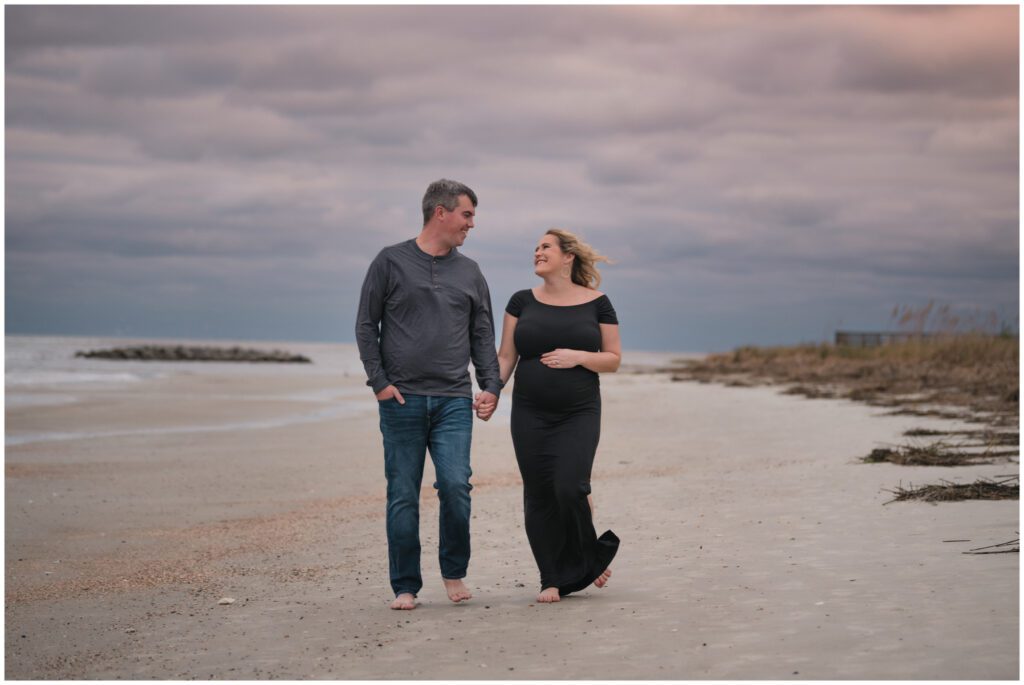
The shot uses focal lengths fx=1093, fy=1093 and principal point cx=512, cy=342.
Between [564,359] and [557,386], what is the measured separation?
15 centimetres

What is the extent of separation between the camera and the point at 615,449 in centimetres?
1452

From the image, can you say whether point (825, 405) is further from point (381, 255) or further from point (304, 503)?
point (381, 255)

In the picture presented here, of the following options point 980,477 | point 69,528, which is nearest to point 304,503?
point 69,528

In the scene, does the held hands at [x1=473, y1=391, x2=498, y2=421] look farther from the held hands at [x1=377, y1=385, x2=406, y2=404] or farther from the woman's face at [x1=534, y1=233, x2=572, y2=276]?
the woman's face at [x1=534, y1=233, x2=572, y2=276]

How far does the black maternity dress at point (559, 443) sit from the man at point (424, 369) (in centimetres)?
30

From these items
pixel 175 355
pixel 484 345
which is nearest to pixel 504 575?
pixel 484 345

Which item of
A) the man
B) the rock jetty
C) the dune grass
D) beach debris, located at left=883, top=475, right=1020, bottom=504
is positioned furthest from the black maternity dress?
the rock jetty

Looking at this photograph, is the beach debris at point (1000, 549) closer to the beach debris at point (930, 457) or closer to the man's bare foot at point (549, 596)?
the man's bare foot at point (549, 596)

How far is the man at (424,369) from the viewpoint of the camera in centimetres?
552

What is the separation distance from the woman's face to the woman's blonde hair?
0.03 meters

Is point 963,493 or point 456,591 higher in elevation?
point 963,493

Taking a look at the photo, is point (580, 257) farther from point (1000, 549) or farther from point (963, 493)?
point (963, 493)

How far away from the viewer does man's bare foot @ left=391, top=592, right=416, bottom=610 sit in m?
5.48

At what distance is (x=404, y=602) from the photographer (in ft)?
18.0
